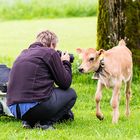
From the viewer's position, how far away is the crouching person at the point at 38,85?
8.44 meters

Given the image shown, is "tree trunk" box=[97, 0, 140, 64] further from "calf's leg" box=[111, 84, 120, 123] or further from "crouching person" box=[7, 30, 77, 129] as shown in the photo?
"crouching person" box=[7, 30, 77, 129]

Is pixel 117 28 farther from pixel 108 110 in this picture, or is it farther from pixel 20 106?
pixel 20 106

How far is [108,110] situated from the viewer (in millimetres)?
10617

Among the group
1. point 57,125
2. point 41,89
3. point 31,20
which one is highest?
point 41,89

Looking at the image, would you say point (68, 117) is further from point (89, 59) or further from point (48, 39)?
point (48, 39)

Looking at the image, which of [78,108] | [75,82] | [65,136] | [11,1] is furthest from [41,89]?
[11,1]

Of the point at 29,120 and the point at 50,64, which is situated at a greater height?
the point at 50,64

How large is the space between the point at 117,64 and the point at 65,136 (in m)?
1.97

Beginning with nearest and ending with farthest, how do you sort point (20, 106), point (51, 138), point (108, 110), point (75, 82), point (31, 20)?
point (51, 138) < point (20, 106) < point (108, 110) < point (75, 82) < point (31, 20)

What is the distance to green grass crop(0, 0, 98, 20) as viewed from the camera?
92.6 feet

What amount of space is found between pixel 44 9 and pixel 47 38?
790 inches

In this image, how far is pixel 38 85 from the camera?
8.45 meters

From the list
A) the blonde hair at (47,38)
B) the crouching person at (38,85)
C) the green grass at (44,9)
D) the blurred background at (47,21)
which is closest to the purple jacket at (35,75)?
the crouching person at (38,85)

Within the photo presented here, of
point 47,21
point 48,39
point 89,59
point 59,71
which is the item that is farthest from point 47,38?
point 47,21
